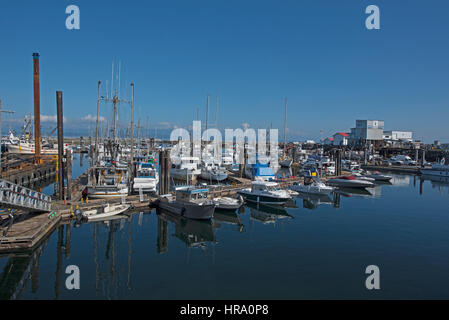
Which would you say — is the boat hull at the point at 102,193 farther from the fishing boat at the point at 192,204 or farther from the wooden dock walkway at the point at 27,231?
the wooden dock walkway at the point at 27,231

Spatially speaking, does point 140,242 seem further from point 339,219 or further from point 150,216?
point 339,219

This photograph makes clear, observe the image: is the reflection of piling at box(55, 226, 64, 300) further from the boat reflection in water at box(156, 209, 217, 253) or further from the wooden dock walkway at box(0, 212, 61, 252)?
the boat reflection in water at box(156, 209, 217, 253)

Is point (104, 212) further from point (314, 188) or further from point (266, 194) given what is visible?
point (314, 188)

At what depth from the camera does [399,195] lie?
4659cm

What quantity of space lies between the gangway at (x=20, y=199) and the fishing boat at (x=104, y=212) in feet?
10.5

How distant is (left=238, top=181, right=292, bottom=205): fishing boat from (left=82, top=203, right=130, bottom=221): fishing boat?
51.0ft

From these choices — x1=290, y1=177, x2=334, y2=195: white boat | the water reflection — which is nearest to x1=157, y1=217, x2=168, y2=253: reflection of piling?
the water reflection

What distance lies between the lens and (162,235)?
84.9 feet

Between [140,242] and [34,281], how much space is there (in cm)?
802

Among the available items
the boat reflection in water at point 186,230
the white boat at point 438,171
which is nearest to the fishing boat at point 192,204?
the boat reflection in water at point 186,230

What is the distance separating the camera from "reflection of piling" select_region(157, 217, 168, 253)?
22.7 m

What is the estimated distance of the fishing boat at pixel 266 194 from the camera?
3738 cm

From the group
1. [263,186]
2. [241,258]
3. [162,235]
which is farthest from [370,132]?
[241,258]
